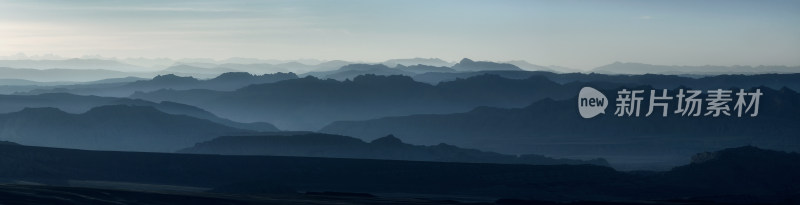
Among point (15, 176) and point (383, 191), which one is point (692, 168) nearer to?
point (383, 191)

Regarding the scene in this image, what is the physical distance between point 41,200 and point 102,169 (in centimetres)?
8340

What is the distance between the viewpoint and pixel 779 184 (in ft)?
577

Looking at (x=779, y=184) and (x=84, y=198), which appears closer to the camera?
(x=84, y=198)

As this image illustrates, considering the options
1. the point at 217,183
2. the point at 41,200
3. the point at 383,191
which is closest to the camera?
the point at 41,200

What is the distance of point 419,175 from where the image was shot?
18125 centimetres

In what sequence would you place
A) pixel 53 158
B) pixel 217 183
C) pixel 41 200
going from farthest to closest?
1. pixel 53 158
2. pixel 217 183
3. pixel 41 200

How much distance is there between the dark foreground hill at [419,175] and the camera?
16625 centimetres

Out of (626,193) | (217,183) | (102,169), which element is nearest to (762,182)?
(626,193)

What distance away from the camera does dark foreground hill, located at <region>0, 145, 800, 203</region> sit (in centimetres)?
16625

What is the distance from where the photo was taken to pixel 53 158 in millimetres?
186750

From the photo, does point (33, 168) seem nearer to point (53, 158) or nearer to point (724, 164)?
point (53, 158)

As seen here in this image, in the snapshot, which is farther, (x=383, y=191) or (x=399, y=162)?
(x=399, y=162)

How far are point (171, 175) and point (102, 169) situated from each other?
34.8ft

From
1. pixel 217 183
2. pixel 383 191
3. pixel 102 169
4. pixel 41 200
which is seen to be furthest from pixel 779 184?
pixel 41 200
